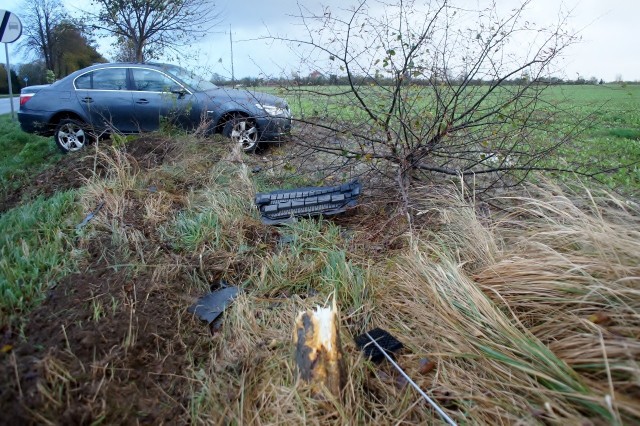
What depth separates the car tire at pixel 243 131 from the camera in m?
6.35

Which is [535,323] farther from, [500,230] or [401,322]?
[500,230]

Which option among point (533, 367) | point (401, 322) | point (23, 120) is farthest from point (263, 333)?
point (23, 120)

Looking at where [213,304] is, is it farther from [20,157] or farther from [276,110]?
[20,157]

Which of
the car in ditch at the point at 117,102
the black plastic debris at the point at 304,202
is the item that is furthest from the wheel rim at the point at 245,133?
the black plastic debris at the point at 304,202

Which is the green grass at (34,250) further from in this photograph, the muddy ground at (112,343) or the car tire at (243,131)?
the car tire at (243,131)

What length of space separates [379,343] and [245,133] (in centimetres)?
482

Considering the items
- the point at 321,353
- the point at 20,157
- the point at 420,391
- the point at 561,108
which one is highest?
the point at 561,108

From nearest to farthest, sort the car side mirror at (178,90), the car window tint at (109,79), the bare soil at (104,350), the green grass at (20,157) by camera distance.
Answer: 1. the bare soil at (104,350)
2. the green grass at (20,157)
3. the car side mirror at (178,90)
4. the car window tint at (109,79)

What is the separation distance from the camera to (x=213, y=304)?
275 centimetres

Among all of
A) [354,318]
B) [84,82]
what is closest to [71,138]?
[84,82]

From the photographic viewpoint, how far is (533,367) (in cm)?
188

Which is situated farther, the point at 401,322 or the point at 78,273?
the point at 78,273

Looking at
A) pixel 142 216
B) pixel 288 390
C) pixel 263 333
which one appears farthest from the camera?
pixel 142 216

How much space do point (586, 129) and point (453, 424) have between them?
381cm
